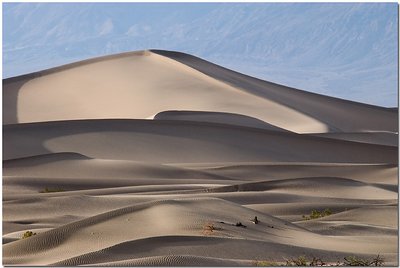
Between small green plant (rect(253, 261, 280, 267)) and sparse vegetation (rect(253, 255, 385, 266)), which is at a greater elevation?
sparse vegetation (rect(253, 255, 385, 266))

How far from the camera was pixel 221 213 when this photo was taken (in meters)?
13.3

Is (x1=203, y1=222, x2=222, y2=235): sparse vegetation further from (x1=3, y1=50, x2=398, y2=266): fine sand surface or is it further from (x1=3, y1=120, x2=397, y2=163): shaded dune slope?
(x1=3, y1=120, x2=397, y2=163): shaded dune slope

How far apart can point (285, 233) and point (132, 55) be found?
4352 cm

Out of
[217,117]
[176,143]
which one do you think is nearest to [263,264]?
[176,143]

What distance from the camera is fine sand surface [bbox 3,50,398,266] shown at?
11.3 meters

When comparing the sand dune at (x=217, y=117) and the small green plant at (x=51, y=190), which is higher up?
the sand dune at (x=217, y=117)

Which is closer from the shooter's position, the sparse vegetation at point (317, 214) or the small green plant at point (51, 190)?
the sparse vegetation at point (317, 214)

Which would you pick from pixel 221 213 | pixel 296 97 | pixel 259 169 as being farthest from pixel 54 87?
pixel 221 213

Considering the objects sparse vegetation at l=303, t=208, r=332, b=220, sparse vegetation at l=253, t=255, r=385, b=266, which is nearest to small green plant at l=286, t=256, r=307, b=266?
sparse vegetation at l=253, t=255, r=385, b=266

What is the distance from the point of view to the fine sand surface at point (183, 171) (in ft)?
37.1

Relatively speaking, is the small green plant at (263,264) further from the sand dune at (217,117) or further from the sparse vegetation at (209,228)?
the sand dune at (217,117)

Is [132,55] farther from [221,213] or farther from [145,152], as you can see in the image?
[221,213]

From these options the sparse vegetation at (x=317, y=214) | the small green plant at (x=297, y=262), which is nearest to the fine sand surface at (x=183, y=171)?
the sparse vegetation at (x=317, y=214)

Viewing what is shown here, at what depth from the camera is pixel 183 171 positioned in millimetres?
24219
